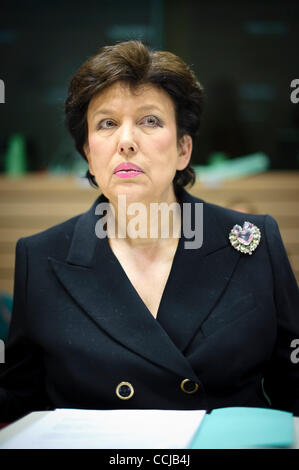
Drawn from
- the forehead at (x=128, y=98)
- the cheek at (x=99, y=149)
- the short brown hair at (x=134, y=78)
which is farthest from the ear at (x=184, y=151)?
the cheek at (x=99, y=149)

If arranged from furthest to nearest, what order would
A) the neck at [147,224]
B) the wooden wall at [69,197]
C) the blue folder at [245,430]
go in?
1. the wooden wall at [69,197]
2. the neck at [147,224]
3. the blue folder at [245,430]

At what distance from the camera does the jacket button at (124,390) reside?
4.16 feet

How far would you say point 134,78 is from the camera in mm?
1371

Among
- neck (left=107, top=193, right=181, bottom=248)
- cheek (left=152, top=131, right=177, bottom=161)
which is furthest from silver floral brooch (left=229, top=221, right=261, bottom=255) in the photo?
cheek (left=152, top=131, right=177, bottom=161)

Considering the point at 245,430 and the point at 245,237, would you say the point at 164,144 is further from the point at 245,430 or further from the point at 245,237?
the point at 245,430

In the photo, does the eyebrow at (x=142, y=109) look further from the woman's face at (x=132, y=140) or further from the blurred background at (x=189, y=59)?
the blurred background at (x=189, y=59)

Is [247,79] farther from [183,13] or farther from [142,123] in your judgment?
[142,123]

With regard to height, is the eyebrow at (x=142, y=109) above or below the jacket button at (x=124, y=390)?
above

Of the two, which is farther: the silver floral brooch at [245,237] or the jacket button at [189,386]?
the silver floral brooch at [245,237]

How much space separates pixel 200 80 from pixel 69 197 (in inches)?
50.3

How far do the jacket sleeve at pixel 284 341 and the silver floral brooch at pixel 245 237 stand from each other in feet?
0.15

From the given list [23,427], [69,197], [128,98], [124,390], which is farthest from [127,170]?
[69,197]
